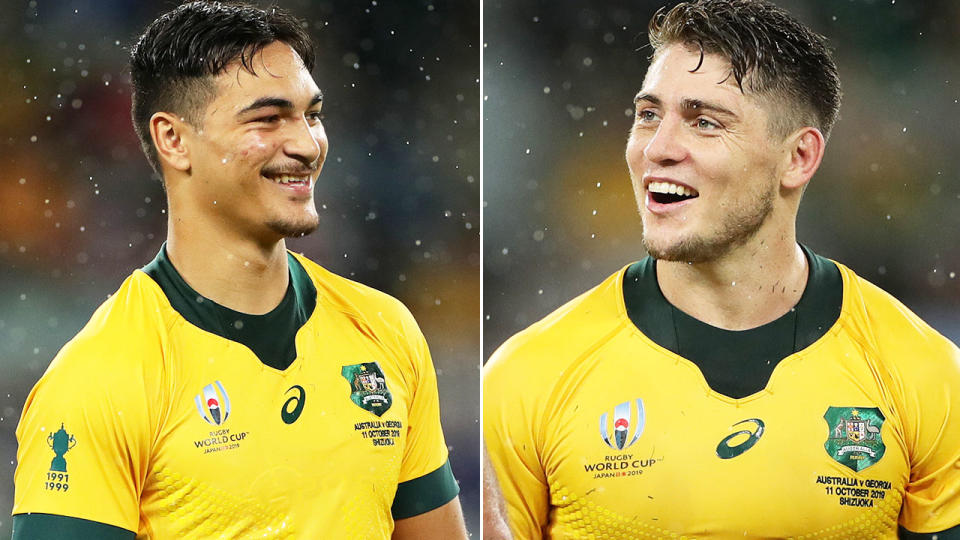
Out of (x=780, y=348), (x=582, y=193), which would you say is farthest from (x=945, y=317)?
(x=582, y=193)

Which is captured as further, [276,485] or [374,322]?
[374,322]

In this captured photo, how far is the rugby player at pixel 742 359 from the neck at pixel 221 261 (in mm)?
583

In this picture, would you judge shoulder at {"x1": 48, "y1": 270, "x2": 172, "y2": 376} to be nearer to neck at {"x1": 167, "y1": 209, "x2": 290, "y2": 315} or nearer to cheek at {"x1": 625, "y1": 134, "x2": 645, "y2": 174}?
neck at {"x1": 167, "y1": 209, "x2": 290, "y2": 315}

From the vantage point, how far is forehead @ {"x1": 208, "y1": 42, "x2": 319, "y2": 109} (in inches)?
76.7

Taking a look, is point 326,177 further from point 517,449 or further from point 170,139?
point 517,449

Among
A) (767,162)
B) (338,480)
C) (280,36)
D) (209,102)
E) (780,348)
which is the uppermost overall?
(280,36)

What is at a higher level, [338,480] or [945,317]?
[945,317]

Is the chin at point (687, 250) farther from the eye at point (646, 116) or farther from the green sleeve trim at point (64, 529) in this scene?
the green sleeve trim at point (64, 529)

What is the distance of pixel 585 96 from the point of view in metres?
2.17

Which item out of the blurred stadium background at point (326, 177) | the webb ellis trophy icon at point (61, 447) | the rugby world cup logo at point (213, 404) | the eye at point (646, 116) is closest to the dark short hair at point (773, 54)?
the eye at point (646, 116)

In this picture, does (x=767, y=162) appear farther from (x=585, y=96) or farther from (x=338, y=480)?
(x=338, y=480)

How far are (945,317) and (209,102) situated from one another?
137cm

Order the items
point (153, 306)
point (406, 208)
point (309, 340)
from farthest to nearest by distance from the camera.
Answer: point (406, 208)
point (309, 340)
point (153, 306)

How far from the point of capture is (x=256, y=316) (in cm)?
203
